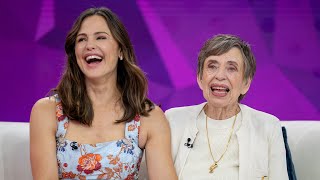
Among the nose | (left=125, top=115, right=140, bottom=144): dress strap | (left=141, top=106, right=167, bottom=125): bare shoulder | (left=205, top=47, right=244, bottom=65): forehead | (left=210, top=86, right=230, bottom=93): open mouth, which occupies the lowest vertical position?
(left=125, top=115, right=140, bottom=144): dress strap

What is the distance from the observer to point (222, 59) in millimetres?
2514

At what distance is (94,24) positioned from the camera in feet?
8.37

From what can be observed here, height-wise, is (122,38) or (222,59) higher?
(122,38)

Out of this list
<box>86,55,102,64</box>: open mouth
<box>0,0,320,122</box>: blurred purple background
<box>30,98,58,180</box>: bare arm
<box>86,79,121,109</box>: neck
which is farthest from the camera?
<box>0,0,320,122</box>: blurred purple background

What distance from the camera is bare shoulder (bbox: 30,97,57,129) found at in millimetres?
2461

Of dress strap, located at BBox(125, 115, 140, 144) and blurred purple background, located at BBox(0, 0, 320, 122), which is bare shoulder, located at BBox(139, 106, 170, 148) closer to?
dress strap, located at BBox(125, 115, 140, 144)

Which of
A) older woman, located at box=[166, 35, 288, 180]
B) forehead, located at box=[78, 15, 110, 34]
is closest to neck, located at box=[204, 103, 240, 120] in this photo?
older woman, located at box=[166, 35, 288, 180]

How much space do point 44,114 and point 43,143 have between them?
138mm

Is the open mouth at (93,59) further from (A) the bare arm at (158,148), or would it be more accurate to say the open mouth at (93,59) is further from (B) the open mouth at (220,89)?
(B) the open mouth at (220,89)

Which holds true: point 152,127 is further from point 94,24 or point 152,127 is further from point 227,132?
point 94,24

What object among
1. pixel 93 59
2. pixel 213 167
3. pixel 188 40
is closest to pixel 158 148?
pixel 213 167

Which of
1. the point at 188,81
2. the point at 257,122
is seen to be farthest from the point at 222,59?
the point at 188,81

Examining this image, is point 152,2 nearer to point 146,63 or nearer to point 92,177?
point 146,63

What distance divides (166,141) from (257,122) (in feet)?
1.41
